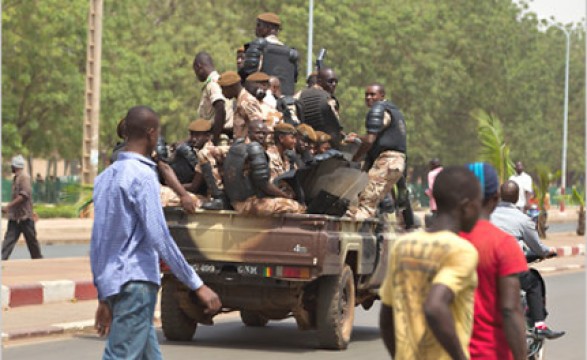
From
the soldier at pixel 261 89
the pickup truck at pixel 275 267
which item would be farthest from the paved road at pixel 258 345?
the soldier at pixel 261 89

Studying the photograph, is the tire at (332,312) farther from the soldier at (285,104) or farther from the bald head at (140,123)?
the bald head at (140,123)

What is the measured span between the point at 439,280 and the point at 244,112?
7.98 m

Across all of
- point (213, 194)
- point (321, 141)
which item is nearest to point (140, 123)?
point (213, 194)

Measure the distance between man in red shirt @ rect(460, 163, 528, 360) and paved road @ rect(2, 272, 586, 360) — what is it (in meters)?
6.37

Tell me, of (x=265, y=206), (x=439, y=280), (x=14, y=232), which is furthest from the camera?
(x=14, y=232)

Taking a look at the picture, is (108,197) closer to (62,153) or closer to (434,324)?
(434,324)

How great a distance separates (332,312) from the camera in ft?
40.1

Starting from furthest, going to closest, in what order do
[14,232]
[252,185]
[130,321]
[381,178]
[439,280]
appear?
[14,232] < [381,178] < [252,185] < [130,321] < [439,280]

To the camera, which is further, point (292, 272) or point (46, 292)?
point (46, 292)

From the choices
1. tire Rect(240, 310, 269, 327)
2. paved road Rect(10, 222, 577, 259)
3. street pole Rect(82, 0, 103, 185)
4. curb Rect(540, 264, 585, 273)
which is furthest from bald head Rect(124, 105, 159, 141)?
street pole Rect(82, 0, 103, 185)

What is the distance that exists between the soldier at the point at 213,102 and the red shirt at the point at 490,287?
7.86 metres

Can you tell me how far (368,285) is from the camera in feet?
43.2

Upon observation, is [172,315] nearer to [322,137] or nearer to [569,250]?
[322,137]

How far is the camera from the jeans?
21.0ft
